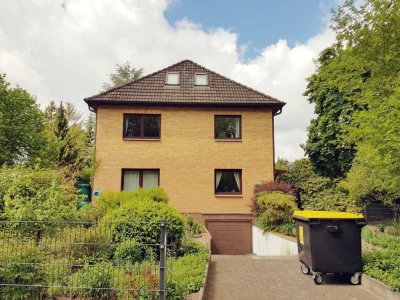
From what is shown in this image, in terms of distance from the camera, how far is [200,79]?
59.7 feet

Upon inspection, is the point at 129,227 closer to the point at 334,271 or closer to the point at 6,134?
the point at 334,271

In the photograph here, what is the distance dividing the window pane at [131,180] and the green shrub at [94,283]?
36.1 ft

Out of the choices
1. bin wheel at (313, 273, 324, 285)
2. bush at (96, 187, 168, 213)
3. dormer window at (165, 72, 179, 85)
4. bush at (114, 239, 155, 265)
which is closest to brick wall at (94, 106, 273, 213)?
dormer window at (165, 72, 179, 85)

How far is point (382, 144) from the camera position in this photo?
7.82m

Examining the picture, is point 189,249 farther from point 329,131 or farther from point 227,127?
point 329,131

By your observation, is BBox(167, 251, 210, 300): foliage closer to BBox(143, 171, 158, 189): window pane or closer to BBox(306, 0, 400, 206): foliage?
BBox(306, 0, 400, 206): foliage

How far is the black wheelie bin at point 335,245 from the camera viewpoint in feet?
21.4

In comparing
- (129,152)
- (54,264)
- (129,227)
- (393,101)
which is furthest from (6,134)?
(393,101)

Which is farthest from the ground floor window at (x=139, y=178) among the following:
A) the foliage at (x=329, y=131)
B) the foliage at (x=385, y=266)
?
the foliage at (x=385, y=266)

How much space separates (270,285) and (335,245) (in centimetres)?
155

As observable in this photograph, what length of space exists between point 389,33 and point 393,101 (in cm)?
313

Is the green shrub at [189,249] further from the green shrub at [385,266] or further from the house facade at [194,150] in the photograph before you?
the house facade at [194,150]

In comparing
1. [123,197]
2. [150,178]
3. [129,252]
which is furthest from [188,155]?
[129,252]

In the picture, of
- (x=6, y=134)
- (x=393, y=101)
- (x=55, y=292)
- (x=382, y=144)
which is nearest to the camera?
(x=55, y=292)
